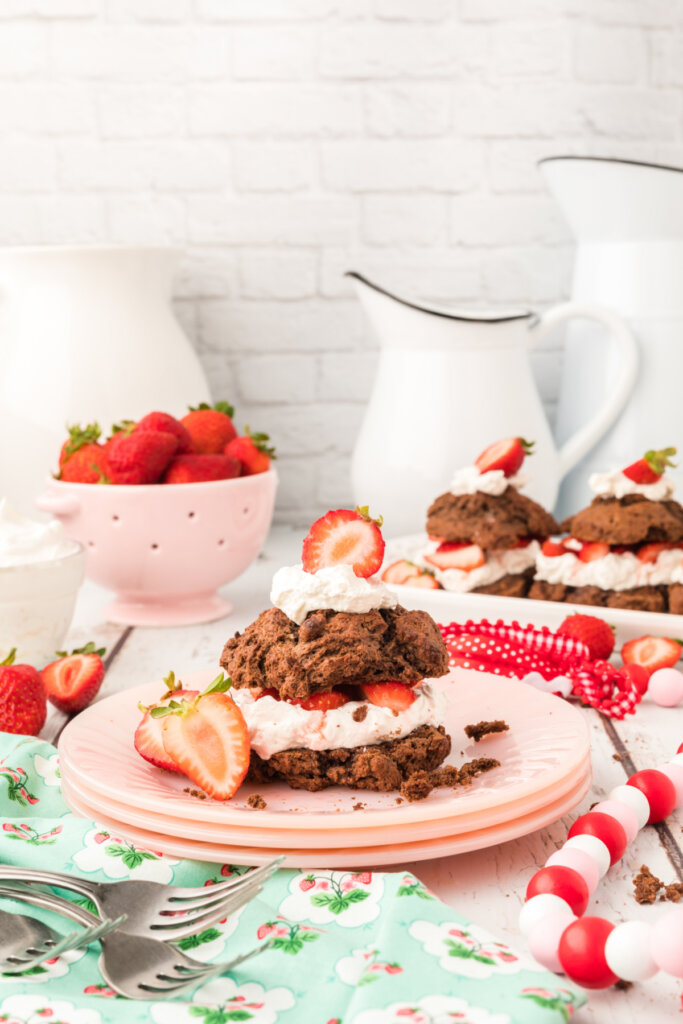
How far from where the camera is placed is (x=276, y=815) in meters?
0.79

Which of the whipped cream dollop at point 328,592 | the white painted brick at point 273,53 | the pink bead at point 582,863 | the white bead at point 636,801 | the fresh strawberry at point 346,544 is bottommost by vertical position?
the white bead at point 636,801

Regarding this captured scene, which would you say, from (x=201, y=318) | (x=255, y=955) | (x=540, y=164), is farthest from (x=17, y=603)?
(x=540, y=164)

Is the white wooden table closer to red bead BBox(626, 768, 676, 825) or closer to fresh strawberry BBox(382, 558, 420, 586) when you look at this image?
red bead BBox(626, 768, 676, 825)

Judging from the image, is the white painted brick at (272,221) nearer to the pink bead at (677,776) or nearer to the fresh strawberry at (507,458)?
the fresh strawberry at (507,458)

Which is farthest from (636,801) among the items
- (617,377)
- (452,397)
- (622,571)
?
(617,377)

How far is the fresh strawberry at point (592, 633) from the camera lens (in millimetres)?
1342

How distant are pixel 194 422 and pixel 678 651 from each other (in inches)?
32.2

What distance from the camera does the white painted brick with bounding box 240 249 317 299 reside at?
7.57 ft

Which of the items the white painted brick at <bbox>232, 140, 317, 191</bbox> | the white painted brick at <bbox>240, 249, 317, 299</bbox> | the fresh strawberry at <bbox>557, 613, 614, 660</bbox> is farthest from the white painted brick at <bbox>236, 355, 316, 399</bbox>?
the fresh strawberry at <bbox>557, 613, 614, 660</bbox>

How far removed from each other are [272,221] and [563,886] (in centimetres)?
→ 182

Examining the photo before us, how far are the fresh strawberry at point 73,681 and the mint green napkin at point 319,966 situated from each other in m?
0.42

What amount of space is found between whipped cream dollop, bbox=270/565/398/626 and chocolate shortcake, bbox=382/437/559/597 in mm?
568

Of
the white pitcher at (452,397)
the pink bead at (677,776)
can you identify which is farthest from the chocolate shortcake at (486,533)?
the pink bead at (677,776)

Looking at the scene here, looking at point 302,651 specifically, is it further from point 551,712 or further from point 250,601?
point 250,601
